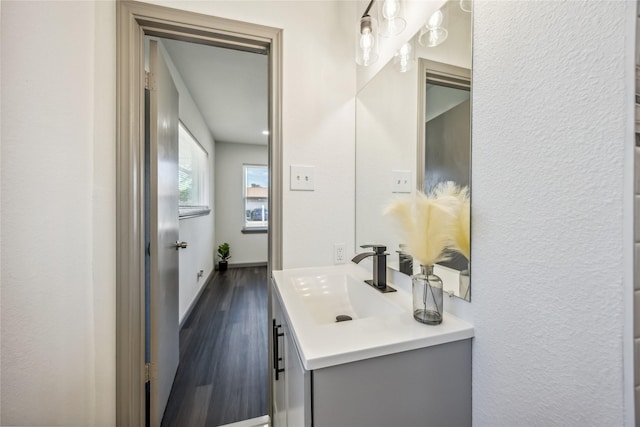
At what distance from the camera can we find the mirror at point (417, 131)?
2.40 feet

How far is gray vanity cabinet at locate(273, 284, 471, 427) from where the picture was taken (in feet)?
1.81

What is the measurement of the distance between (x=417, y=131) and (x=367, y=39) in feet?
1.79

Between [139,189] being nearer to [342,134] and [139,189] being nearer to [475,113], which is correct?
[342,134]

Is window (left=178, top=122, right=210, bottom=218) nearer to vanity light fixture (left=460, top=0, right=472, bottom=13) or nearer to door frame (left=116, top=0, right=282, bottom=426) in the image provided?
door frame (left=116, top=0, right=282, bottom=426)

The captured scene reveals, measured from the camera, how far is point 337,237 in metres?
1.37

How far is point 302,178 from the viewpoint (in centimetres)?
130

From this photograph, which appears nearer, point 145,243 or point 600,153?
point 600,153

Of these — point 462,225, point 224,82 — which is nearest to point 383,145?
point 462,225

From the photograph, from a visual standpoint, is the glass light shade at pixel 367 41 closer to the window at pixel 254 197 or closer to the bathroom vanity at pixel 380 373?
the bathroom vanity at pixel 380 373

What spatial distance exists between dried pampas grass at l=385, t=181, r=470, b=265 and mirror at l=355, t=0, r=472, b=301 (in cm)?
5

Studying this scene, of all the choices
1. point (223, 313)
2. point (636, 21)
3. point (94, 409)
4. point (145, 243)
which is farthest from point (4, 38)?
point (223, 313)

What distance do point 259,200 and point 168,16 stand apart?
405 cm

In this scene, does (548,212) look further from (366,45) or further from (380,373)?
(366,45)

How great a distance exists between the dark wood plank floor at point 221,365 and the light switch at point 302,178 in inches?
48.6
